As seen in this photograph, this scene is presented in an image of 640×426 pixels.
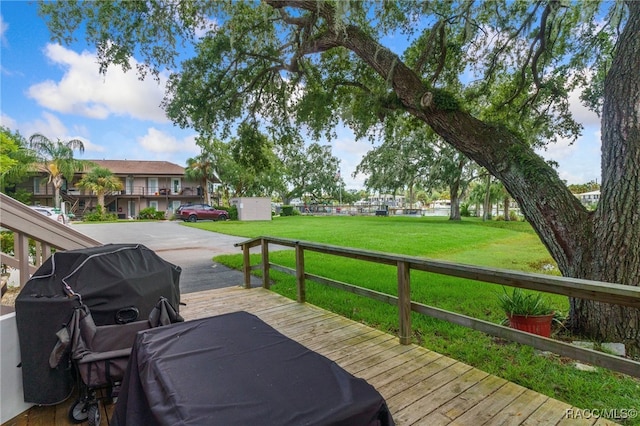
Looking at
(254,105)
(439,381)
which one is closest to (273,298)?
(439,381)

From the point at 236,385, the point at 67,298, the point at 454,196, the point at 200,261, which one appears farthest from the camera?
the point at 454,196

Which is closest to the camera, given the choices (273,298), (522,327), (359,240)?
(522,327)

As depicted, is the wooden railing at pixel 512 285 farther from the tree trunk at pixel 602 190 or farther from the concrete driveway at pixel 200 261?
the concrete driveway at pixel 200 261

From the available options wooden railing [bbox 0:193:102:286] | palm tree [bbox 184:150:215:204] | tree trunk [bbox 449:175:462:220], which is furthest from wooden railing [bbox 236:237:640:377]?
palm tree [bbox 184:150:215:204]

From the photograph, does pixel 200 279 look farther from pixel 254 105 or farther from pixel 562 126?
pixel 562 126

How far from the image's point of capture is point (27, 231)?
8.63 ft

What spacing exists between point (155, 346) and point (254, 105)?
293 inches

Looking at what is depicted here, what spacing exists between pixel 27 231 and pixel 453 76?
740 centimetres

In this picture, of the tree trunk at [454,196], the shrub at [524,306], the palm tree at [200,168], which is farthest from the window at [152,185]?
the shrub at [524,306]

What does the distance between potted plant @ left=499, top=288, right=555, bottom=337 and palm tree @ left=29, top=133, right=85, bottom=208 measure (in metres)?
31.2

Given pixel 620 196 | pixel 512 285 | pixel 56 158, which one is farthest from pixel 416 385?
pixel 56 158

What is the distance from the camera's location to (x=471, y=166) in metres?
21.4

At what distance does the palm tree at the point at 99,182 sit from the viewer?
88.4ft

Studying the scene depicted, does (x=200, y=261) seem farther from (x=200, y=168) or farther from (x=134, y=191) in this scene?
(x=134, y=191)
